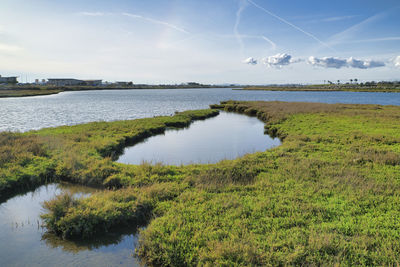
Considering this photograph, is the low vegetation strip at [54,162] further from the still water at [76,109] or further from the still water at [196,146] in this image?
the still water at [76,109]

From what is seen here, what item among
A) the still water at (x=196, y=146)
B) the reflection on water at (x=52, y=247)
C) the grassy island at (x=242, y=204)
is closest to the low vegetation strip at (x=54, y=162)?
the grassy island at (x=242, y=204)

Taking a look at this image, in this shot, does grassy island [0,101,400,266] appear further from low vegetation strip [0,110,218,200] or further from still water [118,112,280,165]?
still water [118,112,280,165]

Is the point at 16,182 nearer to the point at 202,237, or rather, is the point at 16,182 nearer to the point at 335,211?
the point at 202,237

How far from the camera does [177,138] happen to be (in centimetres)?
3062

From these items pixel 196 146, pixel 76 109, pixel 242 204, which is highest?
pixel 76 109

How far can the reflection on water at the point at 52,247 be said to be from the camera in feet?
26.9

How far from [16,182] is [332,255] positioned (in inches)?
628

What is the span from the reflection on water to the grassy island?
451 mm

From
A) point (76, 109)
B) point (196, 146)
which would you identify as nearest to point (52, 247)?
point (196, 146)

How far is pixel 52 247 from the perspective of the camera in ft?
29.1

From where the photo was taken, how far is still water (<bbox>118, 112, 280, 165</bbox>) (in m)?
21.3

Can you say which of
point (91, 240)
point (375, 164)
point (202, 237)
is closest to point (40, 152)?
point (91, 240)

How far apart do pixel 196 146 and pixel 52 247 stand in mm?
18181

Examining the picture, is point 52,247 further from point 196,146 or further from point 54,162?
point 196,146
